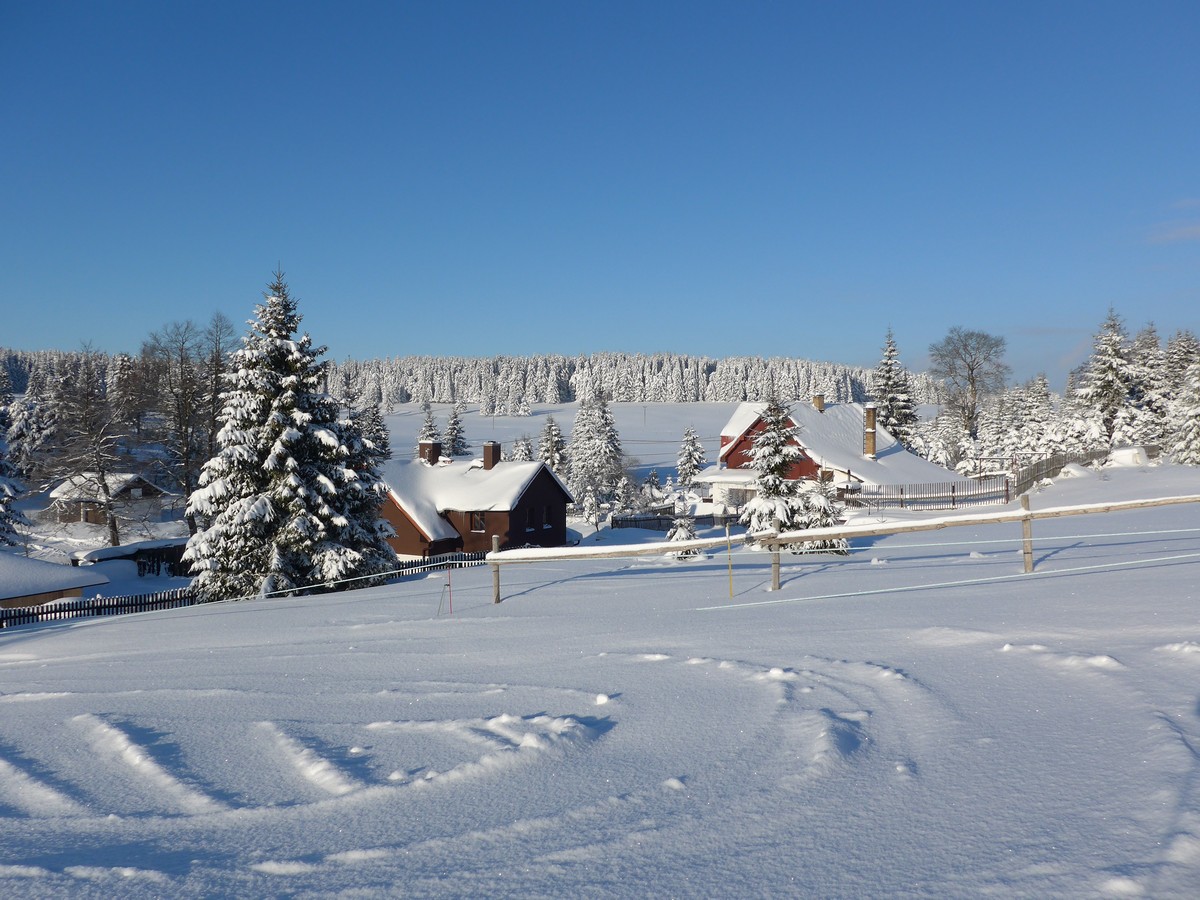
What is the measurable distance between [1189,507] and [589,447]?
163ft

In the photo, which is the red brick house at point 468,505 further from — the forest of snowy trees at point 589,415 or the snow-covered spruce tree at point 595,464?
the snow-covered spruce tree at point 595,464

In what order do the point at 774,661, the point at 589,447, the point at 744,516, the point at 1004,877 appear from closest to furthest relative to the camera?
1. the point at 1004,877
2. the point at 774,661
3. the point at 744,516
4. the point at 589,447

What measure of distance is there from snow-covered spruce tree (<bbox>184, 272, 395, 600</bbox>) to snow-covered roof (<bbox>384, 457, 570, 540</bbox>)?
51.3 ft

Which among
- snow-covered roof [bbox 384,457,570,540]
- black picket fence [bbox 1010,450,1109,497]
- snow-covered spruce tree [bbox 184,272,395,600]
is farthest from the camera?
black picket fence [bbox 1010,450,1109,497]

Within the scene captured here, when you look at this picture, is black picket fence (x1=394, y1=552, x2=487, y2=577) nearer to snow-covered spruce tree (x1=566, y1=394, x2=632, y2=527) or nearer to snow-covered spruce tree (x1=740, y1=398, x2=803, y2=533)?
snow-covered spruce tree (x1=740, y1=398, x2=803, y2=533)

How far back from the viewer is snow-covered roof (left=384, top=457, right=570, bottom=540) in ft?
128

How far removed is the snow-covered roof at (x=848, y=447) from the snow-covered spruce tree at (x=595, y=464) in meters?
15.2

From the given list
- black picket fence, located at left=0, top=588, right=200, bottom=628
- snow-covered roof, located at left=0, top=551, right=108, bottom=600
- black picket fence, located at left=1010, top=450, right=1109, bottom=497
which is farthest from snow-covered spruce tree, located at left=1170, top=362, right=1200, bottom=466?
snow-covered roof, located at left=0, top=551, right=108, bottom=600

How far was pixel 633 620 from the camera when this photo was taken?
1081 centimetres

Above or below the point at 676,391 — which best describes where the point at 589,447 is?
below

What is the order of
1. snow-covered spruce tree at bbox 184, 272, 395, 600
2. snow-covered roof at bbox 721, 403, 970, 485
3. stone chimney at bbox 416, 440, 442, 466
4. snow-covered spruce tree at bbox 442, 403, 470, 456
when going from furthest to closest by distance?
snow-covered spruce tree at bbox 442, 403, 470, 456
stone chimney at bbox 416, 440, 442, 466
snow-covered roof at bbox 721, 403, 970, 485
snow-covered spruce tree at bbox 184, 272, 395, 600

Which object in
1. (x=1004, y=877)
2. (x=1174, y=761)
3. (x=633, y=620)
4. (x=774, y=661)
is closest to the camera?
(x=1004, y=877)

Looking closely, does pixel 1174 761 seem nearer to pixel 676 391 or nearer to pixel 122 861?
pixel 122 861

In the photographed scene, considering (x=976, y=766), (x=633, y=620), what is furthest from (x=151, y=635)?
(x=976, y=766)
